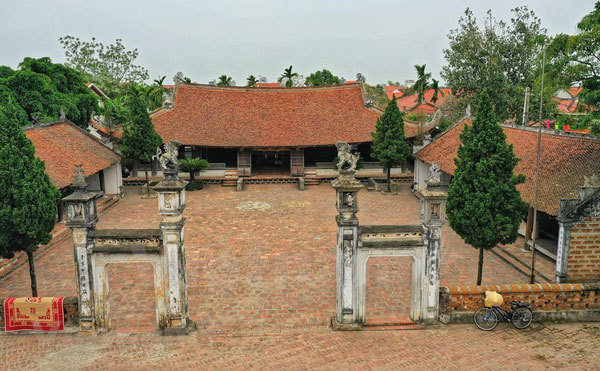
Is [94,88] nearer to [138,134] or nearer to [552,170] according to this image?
[138,134]

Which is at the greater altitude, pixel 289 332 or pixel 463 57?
pixel 463 57

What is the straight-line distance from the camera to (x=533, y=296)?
1118 centimetres

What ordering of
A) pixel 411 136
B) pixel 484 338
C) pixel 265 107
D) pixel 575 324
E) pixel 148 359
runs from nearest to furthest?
1. pixel 148 359
2. pixel 484 338
3. pixel 575 324
4. pixel 411 136
5. pixel 265 107

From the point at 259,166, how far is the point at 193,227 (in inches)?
572

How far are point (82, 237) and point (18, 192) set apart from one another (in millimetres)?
2130

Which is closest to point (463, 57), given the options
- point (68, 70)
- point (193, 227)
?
point (193, 227)

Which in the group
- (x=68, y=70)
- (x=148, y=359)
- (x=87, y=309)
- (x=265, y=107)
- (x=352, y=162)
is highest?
(x=68, y=70)

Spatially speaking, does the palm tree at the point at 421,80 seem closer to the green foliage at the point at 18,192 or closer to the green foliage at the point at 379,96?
the green foliage at the point at 379,96

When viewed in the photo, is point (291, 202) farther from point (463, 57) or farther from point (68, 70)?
point (68, 70)

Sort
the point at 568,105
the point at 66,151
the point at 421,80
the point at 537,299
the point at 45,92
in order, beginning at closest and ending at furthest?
the point at 537,299
the point at 66,151
the point at 45,92
the point at 568,105
the point at 421,80

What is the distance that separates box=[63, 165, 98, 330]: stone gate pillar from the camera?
10188mm

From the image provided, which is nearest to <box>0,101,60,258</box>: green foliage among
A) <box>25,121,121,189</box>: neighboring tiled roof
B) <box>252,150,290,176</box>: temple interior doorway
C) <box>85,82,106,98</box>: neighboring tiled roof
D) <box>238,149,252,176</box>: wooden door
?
<box>25,121,121,189</box>: neighboring tiled roof

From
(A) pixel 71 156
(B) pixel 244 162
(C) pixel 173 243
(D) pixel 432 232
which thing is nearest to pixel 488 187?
(D) pixel 432 232

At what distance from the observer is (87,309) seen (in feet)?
34.4
